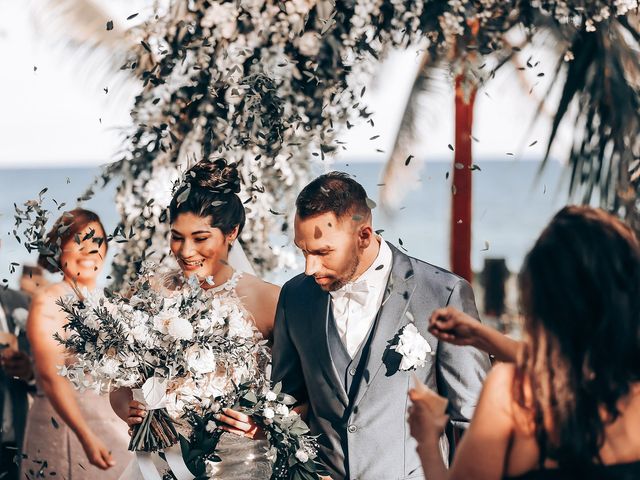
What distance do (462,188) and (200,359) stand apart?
1972mm

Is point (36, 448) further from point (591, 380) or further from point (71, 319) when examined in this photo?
point (591, 380)

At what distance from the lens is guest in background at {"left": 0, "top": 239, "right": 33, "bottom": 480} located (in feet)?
17.0

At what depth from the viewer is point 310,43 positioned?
4.78 m

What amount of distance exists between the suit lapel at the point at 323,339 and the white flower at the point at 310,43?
5.60 feet

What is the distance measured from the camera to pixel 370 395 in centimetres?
327

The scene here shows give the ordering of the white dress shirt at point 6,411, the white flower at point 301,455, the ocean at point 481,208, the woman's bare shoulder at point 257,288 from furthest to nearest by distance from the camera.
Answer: the ocean at point 481,208 < the white dress shirt at point 6,411 < the woman's bare shoulder at point 257,288 < the white flower at point 301,455

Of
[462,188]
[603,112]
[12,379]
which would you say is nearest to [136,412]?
[462,188]

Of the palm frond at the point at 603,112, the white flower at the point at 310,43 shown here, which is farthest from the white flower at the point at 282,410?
the palm frond at the point at 603,112

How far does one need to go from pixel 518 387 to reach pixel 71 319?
74.9 inches

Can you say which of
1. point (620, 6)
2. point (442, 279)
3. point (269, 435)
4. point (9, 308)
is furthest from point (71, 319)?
point (620, 6)

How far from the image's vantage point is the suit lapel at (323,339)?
327 centimetres

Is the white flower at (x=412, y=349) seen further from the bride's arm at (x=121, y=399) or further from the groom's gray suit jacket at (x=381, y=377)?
the bride's arm at (x=121, y=399)

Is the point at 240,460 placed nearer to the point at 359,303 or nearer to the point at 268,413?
the point at 268,413

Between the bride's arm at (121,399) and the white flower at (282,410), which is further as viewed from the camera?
the bride's arm at (121,399)
